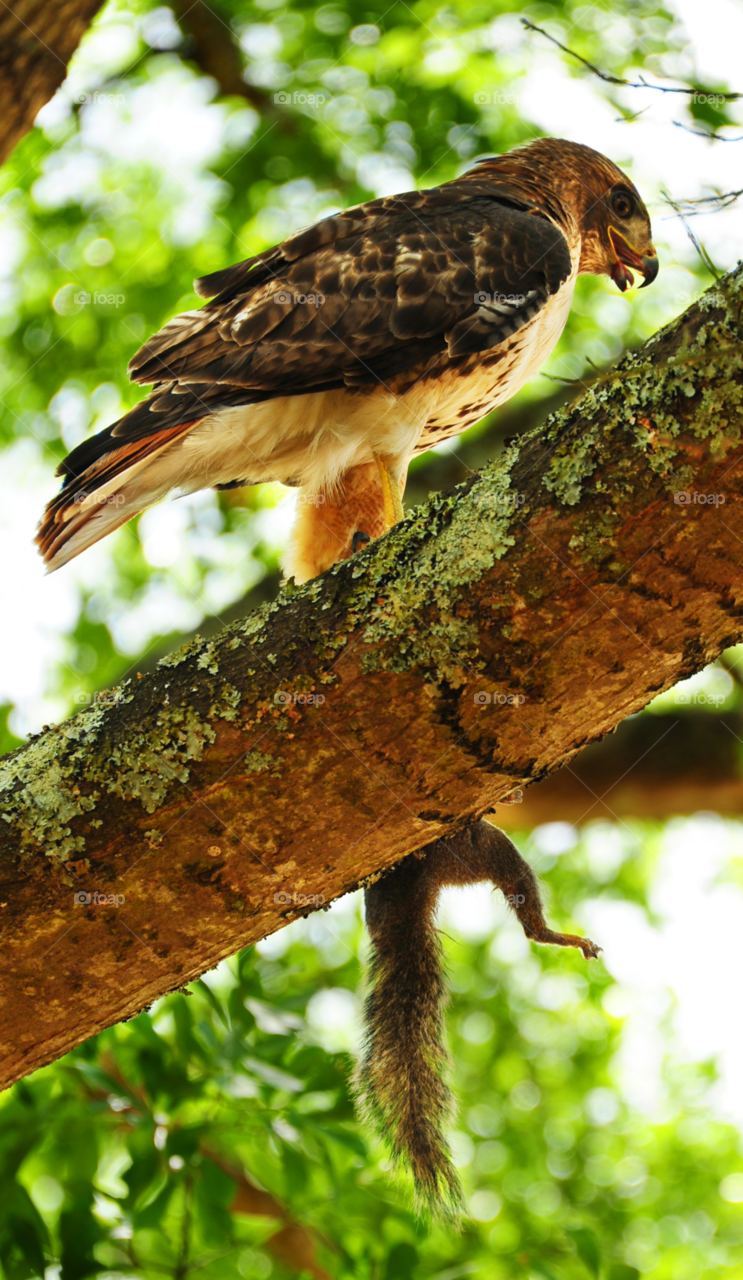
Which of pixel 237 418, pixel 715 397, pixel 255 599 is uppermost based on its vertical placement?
pixel 715 397

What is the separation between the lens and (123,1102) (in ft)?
10.5

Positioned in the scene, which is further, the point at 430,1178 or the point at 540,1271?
the point at 540,1271

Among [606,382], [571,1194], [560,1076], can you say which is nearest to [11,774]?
[606,382]

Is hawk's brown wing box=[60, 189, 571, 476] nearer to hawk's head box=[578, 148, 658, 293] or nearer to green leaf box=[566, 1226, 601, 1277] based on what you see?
hawk's head box=[578, 148, 658, 293]

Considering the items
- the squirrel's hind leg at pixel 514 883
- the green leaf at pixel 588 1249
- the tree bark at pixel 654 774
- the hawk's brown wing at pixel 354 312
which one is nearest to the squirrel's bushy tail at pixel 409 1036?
the squirrel's hind leg at pixel 514 883

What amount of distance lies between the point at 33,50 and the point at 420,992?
3.39m

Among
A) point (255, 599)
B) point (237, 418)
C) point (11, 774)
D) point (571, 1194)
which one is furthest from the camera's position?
point (571, 1194)

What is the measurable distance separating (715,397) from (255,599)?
3594 millimetres

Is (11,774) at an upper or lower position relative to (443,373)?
upper

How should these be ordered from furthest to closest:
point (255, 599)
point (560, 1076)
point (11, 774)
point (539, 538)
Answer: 1. point (560, 1076)
2. point (255, 599)
3. point (11, 774)
4. point (539, 538)

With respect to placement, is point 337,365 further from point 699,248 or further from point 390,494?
point 699,248

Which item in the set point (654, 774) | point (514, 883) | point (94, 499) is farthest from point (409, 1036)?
point (654, 774)

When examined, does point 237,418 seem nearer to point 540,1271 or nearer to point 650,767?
point 540,1271

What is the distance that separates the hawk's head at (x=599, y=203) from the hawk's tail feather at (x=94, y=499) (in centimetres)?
217
